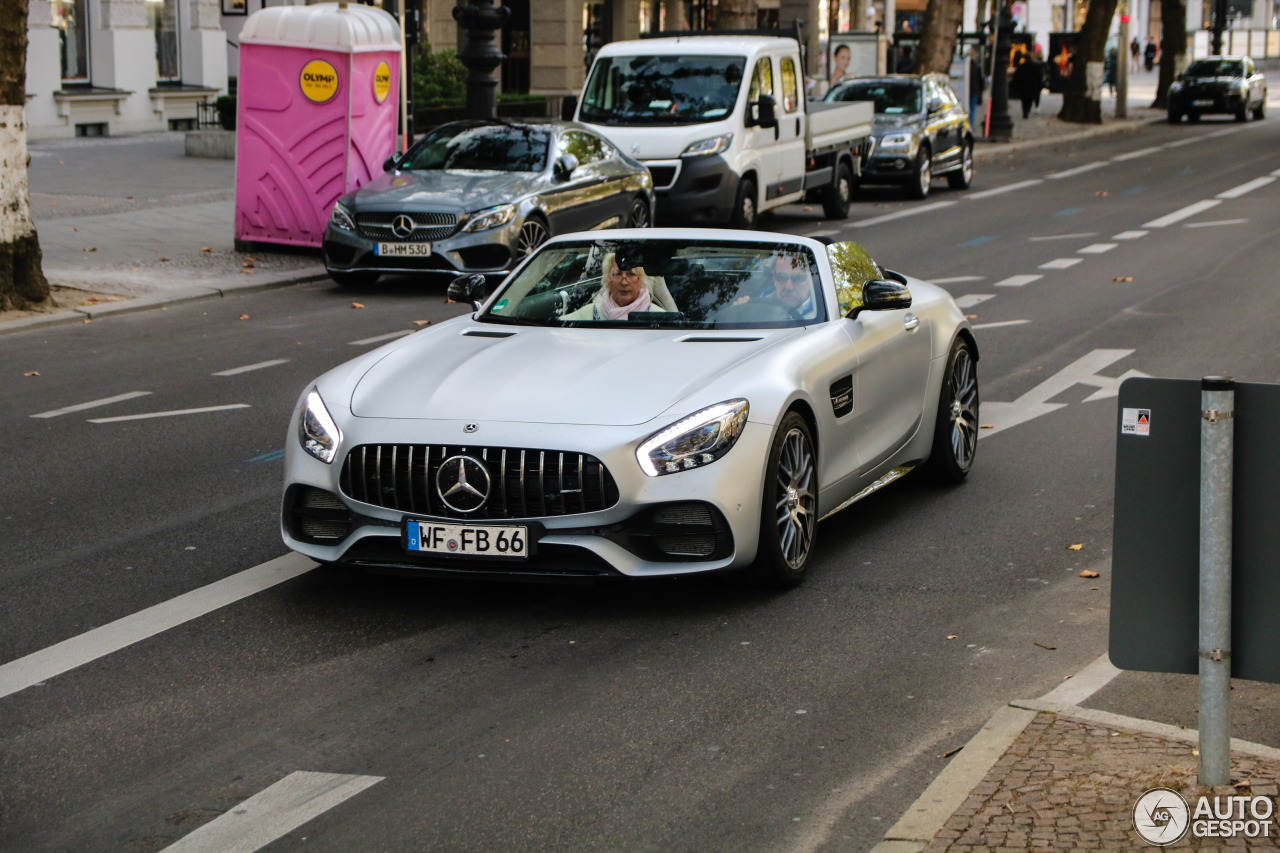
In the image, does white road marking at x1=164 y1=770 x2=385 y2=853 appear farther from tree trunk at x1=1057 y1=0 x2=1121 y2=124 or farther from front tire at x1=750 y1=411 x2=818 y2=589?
tree trunk at x1=1057 y1=0 x2=1121 y2=124

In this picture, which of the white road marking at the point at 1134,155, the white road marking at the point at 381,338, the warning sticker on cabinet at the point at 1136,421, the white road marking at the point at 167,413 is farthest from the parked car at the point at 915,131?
the warning sticker on cabinet at the point at 1136,421

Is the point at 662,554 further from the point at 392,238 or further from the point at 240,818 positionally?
the point at 392,238

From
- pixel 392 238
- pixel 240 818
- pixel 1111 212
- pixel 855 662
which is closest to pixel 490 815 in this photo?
pixel 240 818

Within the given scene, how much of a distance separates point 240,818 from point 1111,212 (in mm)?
21413

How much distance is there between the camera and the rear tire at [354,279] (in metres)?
17.0

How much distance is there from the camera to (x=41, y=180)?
25.4m

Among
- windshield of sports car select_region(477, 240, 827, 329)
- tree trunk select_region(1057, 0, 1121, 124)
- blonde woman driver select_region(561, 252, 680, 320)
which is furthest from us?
tree trunk select_region(1057, 0, 1121, 124)

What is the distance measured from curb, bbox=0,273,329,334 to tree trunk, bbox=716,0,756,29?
54.6ft

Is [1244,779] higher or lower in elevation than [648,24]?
lower

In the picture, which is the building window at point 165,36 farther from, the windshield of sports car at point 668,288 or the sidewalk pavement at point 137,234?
the windshield of sports car at point 668,288

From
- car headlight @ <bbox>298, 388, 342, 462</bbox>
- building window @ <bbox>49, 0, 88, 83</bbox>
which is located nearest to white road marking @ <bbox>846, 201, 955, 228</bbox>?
car headlight @ <bbox>298, 388, 342, 462</bbox>

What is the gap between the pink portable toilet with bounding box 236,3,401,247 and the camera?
1869cm

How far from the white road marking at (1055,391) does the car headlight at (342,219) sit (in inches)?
284

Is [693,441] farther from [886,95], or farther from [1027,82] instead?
[1027,82]
